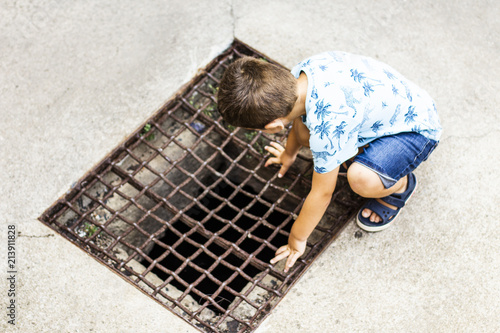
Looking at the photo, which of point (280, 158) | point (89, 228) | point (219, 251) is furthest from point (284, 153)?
point (89, 228)

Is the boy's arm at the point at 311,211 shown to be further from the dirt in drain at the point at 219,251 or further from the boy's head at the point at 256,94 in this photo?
the dirt in drain at the point at 219,251

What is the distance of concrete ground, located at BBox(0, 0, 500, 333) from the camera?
1.50 metres

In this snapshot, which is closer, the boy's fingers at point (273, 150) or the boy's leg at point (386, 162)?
the boy's leg at point (386, 162)

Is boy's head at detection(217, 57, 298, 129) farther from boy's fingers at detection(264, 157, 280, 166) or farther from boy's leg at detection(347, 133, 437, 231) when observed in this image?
boy's fingers at detection(264, 157, 280, 166)

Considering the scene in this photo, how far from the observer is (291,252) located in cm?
158

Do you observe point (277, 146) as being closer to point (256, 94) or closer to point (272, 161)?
point (272, 161)

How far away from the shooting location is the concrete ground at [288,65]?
1497 millimetres

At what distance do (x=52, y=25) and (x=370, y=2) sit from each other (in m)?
1.53

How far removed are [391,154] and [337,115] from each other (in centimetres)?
29

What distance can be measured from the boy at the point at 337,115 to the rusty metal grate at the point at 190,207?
0.17 m

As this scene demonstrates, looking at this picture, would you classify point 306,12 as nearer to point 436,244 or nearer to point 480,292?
point 436,244

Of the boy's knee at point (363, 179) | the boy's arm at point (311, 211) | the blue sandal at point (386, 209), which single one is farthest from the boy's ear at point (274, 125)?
the blue sandal at point (386, 209)

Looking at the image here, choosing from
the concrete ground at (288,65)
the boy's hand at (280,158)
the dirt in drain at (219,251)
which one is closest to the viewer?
the concrete ground at (288,65)

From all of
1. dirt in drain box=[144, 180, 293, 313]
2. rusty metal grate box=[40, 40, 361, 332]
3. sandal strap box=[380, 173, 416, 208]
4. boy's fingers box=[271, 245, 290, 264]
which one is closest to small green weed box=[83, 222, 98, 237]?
rusty metal grate box=[40, 40, 361, 332]
